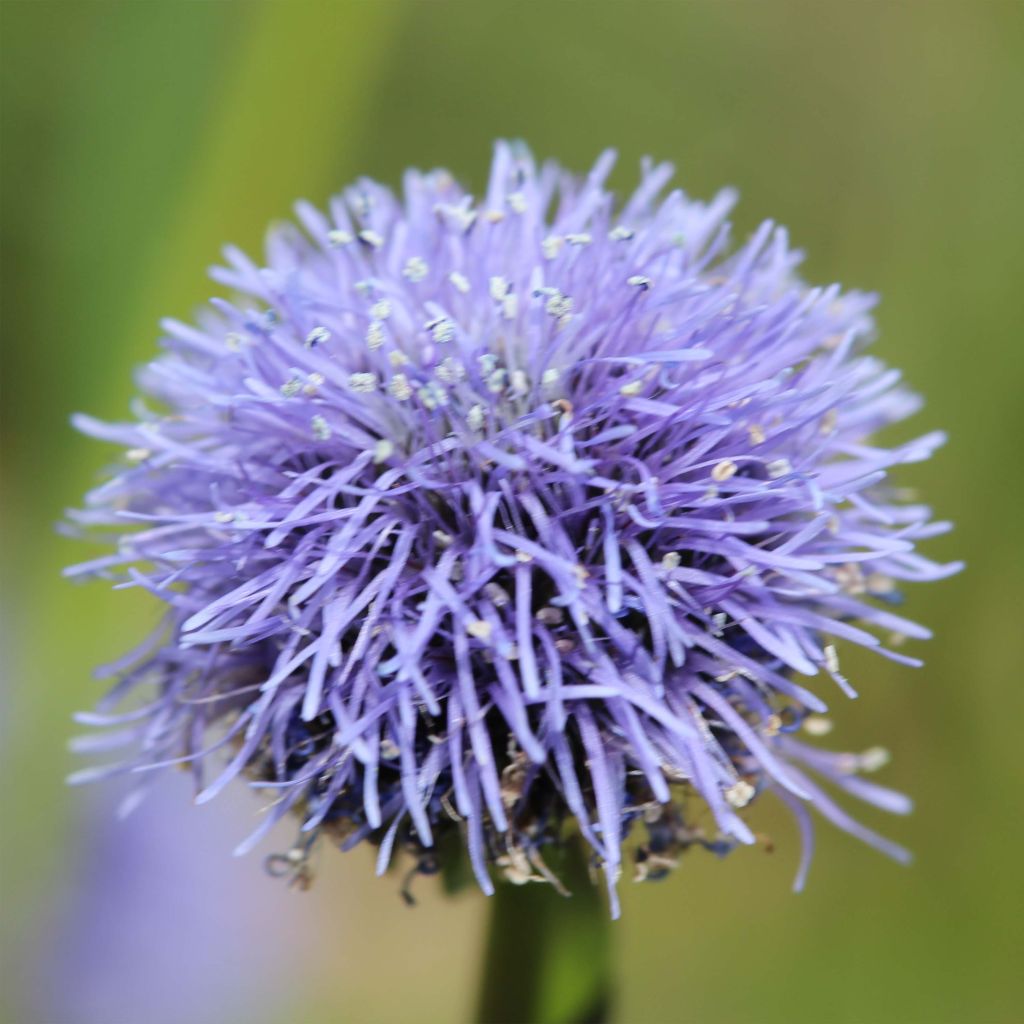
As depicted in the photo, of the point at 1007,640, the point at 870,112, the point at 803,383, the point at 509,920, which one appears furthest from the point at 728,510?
the point at 870,112

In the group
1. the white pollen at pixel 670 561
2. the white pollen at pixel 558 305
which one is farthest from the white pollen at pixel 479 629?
the white pollen at pixel 558 305

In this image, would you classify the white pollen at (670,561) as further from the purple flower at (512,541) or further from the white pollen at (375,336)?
the white pollen at (375,336)

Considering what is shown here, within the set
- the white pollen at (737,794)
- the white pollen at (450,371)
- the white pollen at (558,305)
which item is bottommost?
the white pollen at (737,794)

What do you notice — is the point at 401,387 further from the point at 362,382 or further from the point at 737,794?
the point at 737,794

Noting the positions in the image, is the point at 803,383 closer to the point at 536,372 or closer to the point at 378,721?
the point at 536,372

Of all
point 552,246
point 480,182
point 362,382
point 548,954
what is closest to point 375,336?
point 362,382

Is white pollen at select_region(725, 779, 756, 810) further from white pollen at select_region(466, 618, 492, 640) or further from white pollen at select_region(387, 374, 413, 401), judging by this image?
white pollen at select_region(387, 374, 413, 401)

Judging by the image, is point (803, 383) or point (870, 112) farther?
point (870, 112)
